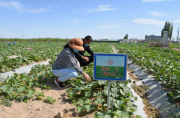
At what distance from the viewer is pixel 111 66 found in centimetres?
193

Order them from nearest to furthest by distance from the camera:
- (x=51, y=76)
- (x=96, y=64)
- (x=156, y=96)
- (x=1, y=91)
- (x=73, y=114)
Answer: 1. (x=96, y=64)
2. (x=73, y=114)
3. (x=1, y=91)
4. (x=156, y=96)
5. (x=51, y=76)

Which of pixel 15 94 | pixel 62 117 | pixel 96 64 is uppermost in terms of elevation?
pixel 96 64

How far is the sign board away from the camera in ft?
6.27

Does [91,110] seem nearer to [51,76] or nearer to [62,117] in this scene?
[62,117]

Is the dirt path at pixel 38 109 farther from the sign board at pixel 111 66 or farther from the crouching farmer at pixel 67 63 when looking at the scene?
the sign board at pixel 111 66

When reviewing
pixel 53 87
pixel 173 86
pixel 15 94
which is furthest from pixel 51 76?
pixel 173 86

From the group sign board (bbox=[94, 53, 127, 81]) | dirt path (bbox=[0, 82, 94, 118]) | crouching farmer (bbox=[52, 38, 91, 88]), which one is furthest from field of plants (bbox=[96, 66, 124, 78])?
crouching farmer (bbox=[52, 38, 91, 88])

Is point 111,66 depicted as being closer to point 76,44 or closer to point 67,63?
point 76,44

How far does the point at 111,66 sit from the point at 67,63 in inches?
58.7

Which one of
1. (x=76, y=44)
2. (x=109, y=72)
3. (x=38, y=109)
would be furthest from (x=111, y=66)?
(x=38, y=109)

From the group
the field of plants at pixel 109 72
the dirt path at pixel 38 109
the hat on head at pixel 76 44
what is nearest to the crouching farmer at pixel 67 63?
the hat on head at pixel 76 44

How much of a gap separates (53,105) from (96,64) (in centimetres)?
122

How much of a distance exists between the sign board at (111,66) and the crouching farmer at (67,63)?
3.49ft

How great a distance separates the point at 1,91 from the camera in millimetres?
2709
